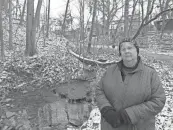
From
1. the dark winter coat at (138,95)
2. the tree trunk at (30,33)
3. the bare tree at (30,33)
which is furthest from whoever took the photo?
the bare tree at (30,33)

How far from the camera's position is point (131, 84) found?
2.34m

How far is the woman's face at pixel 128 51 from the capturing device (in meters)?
2.43


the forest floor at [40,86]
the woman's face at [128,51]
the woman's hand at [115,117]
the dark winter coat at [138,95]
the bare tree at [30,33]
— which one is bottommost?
the forest floor at [40,86]

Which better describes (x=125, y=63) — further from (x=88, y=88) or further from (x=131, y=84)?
(x=88, y=88)

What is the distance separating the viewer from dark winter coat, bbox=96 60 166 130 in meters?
2.29

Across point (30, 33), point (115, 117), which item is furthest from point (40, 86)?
point (115, 117)

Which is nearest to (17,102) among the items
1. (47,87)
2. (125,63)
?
(47,87)

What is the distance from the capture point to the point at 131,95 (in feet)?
7.66

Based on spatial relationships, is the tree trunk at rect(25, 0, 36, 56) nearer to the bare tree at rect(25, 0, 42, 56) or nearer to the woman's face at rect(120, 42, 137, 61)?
the bare tree at rect(25, 0, 42, 56)

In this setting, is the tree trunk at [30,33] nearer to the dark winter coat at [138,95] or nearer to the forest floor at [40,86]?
the forest floor at [40,86]

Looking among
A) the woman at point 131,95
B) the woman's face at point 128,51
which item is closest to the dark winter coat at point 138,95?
the woman at point 131,95

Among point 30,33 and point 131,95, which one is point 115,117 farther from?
point 30,33

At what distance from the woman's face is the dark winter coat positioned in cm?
14

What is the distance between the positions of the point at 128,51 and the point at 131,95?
535 millimetres
